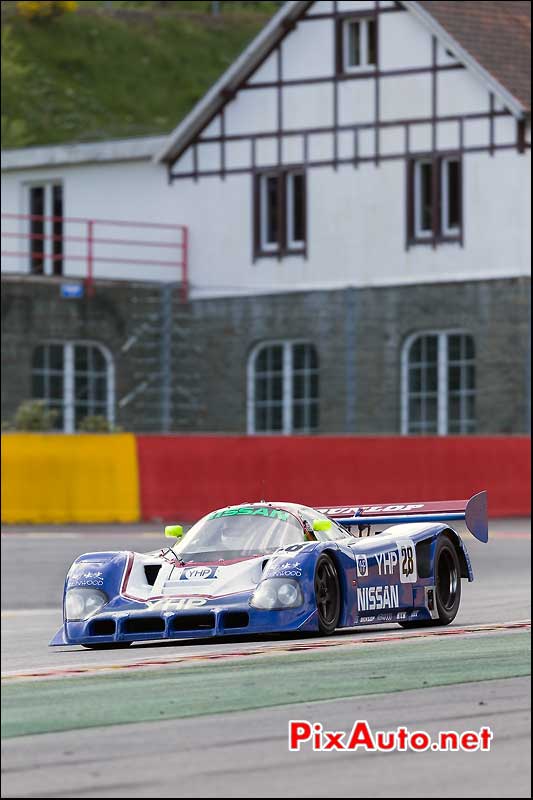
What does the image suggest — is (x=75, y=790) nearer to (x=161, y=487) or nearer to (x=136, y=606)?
(x=161, y=487)

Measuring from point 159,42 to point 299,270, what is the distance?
108637mm

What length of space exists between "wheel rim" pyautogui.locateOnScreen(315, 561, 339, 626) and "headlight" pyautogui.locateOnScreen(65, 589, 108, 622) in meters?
0.58

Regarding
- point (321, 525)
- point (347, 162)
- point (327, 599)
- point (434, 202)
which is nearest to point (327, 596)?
point (327, 599)

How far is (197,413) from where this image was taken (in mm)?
80625

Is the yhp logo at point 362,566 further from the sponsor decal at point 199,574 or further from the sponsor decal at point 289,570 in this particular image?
the sponsor decal at point 199,574

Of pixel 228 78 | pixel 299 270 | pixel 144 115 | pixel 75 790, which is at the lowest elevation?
pixel 75 790

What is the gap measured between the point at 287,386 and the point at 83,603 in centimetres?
4120

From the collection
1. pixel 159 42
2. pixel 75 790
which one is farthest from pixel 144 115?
pixel 75 790

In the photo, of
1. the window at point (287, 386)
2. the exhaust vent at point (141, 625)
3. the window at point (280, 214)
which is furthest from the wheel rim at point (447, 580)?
the window at point (280, 214)

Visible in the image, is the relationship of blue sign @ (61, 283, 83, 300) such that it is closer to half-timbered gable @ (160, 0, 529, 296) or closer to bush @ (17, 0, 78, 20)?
half-timbered gable @ (160, 0, 529, 296)

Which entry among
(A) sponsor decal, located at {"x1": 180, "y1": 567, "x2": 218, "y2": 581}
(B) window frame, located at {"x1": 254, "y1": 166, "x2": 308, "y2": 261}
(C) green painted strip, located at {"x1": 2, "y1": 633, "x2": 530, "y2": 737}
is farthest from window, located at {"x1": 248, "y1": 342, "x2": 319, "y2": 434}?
(A) sponsor decal, located at {"x1": 180, "y1": 567, "x2": 218, "y2": 581}

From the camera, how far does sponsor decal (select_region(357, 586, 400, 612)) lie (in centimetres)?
534

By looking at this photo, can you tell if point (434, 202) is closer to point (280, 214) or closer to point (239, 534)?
point (280, 214)

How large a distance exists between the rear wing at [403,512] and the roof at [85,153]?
85965 millimetres
